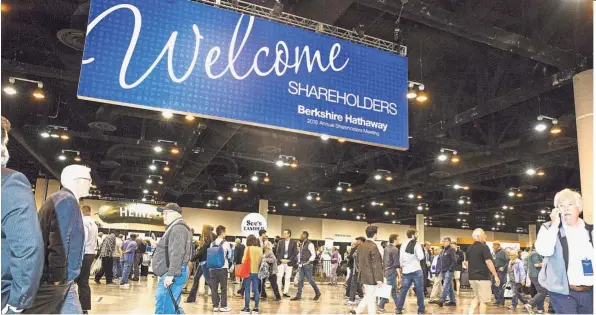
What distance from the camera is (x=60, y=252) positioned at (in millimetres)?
2854

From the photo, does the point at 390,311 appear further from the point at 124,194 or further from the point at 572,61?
the point at 124,194

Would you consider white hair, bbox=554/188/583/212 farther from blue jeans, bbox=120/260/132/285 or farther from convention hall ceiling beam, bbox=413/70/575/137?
blue jeans, bbox=120/260/132/285

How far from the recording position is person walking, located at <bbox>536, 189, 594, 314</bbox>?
324 cm

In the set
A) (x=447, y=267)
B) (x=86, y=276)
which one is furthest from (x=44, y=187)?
(x=447, y=267)

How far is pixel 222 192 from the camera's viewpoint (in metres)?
24.6

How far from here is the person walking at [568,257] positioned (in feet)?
10.6

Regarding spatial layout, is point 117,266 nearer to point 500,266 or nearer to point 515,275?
point 500,266

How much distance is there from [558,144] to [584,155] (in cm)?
512

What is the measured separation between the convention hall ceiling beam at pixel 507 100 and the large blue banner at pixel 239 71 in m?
4.04

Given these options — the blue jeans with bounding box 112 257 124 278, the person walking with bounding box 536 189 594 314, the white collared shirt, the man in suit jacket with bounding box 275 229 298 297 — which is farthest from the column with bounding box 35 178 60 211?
the white collared shirt

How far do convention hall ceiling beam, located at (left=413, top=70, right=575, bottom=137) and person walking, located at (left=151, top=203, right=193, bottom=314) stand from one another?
6641 mm

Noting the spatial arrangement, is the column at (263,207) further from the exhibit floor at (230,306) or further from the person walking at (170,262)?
the person walking at (170,262)

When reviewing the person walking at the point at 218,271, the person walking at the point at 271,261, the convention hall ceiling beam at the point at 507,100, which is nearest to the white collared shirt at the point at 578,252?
the convention hall ceiling beam at the point at 507,100

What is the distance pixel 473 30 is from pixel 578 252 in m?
4.35
